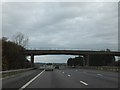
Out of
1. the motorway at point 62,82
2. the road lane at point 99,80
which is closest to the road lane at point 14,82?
the motorway at point 62,82

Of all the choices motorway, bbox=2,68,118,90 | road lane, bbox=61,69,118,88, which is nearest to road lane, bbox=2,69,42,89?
motorway, bbox=2,68,118,90

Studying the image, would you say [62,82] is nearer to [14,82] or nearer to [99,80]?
[14,82]

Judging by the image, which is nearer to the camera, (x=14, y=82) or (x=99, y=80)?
(x=14, y=82)

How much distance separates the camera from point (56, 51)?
392 feet

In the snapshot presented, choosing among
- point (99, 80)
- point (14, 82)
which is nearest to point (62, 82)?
point (14, 82)

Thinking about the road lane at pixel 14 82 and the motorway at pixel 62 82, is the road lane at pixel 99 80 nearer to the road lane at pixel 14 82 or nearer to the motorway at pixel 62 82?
the motorway at pixel 62 82

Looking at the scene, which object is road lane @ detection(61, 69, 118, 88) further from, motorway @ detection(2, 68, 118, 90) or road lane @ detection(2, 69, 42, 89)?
road lane @ detection(2, 69, 42, 89)

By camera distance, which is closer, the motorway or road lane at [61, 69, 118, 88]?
the motorway

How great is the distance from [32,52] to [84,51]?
20867 mm

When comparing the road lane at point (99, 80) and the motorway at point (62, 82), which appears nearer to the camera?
the motorway at point (62, 82)

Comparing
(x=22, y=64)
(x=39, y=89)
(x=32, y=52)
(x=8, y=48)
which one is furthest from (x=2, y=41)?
(x=39, y=89)

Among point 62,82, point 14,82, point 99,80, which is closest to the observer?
point 62,82

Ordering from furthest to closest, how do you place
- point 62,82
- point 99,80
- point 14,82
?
point 99,80, point 14,82, point 62,82

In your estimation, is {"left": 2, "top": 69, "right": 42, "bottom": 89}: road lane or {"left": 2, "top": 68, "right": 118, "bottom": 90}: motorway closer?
{"left": 2, "top": 68, "right": 118, "bottom": 90}: motorway
